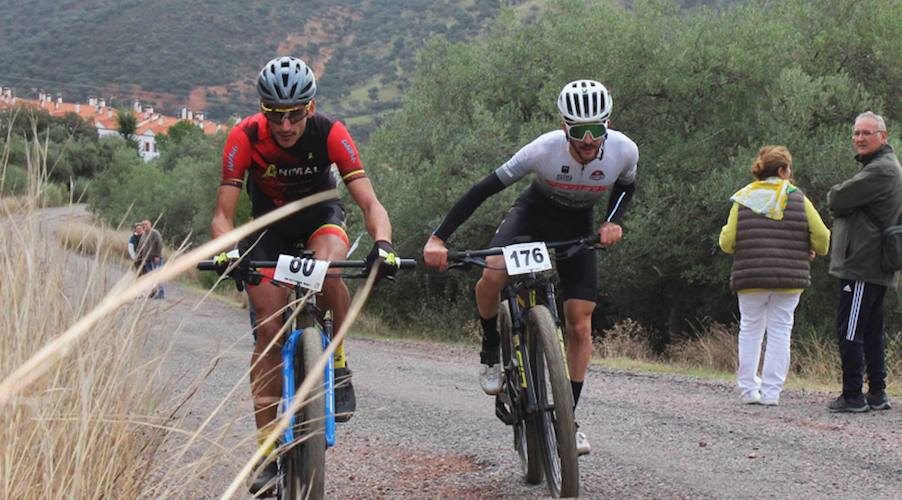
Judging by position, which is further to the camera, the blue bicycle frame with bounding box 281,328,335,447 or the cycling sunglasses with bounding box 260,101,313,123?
the cycling sunglasses with bounding box 260,101,313,123

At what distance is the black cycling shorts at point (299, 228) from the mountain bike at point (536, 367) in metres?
0.63

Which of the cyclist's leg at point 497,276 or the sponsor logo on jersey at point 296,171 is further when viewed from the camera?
the cyclist's leg at point 497,276

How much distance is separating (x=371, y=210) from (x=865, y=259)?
477 centimetres


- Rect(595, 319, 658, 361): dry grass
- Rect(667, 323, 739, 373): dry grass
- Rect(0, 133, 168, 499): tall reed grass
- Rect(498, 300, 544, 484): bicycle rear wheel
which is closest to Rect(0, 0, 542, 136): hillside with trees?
Rect(595, 319, 658, 361): dry grass

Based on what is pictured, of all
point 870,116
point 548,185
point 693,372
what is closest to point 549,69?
point 693,372

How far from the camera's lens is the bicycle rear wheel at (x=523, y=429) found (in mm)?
5496

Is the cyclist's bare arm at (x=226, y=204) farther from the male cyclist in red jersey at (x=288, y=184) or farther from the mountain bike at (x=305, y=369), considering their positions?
the mountain bike at (x=305, y=369)

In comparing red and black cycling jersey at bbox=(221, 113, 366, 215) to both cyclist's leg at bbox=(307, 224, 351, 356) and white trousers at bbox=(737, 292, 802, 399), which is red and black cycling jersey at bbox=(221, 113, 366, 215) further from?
white trousers at bbox=(737, 292, 802, 399)

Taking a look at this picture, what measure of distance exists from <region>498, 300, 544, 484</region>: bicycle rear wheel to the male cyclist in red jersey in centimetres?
99

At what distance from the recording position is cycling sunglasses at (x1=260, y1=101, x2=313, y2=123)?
499 centimetres

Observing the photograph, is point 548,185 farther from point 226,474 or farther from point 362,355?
point 362,355

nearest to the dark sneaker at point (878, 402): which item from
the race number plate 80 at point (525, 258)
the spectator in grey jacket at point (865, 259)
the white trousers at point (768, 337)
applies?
the spectator in grey jacket at point (865, 259)

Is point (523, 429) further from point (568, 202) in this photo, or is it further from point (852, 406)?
point (852, 406)

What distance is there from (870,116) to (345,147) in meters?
4.87
